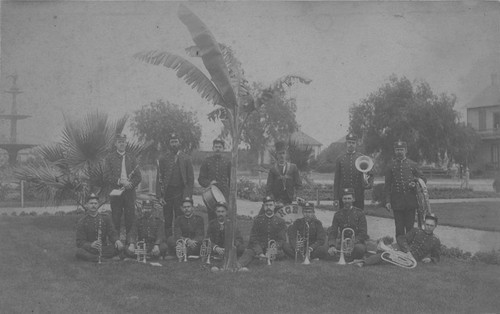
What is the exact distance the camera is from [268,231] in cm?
823

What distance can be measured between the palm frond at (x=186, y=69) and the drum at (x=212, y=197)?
1791 mm

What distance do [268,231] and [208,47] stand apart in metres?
3.10

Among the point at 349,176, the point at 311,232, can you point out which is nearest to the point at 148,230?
the point at 311,232

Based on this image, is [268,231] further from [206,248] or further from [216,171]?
[216,171]

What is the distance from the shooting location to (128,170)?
931 cm

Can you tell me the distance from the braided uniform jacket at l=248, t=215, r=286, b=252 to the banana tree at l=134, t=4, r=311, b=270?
83cm

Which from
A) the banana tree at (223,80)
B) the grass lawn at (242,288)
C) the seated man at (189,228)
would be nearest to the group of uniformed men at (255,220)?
the seated man at (189,228)

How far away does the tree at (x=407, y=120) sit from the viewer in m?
19.4

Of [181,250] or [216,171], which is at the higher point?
[216,171]

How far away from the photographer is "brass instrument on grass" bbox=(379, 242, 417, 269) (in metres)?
7.49

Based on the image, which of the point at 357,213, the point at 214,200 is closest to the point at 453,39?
the point at 357,213

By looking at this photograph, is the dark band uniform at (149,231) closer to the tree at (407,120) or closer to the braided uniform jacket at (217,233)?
the braided uniform jacket at (217,233)

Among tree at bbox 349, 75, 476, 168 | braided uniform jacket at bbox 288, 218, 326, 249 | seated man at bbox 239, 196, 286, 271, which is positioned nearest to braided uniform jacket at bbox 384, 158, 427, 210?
braided uniform jacket at bbox 288, 218, 326, 249

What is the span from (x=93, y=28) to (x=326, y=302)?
6.51 m
